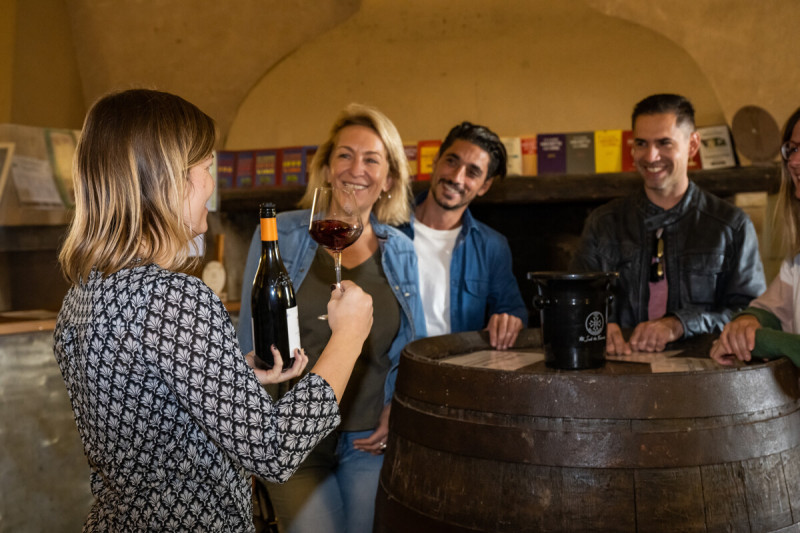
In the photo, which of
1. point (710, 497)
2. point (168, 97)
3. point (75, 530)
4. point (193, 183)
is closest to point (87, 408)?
point (193, 183)

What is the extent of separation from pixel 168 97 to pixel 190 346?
42cm

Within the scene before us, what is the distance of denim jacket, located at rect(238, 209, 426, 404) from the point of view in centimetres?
234

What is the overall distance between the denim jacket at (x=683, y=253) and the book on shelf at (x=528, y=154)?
1.73m

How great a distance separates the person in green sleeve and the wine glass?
0.97 meters

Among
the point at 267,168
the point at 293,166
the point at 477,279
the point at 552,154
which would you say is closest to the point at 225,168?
the point at 267,168

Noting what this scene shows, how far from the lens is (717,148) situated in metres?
4.33

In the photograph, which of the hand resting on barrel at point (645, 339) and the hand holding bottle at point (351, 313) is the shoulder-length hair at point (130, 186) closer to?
the hand holding bottle at point (351, 313)

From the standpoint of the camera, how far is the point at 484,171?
9.35ft

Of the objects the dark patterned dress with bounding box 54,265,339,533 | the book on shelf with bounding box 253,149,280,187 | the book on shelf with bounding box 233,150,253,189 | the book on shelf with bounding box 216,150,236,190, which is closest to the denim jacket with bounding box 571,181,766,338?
the dark patterned dress with bounding box 54,265,339,533

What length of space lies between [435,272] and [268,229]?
1.43 meters

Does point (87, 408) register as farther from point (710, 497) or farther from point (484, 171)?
point (484, 171)

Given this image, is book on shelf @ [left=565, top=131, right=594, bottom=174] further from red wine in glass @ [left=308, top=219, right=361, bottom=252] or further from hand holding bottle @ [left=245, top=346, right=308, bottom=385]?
hand holding bottle @ [left=245, top=346, right=308, bottom=385]

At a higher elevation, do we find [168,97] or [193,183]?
[168,97]

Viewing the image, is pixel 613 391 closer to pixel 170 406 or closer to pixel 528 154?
pixel 170 406
